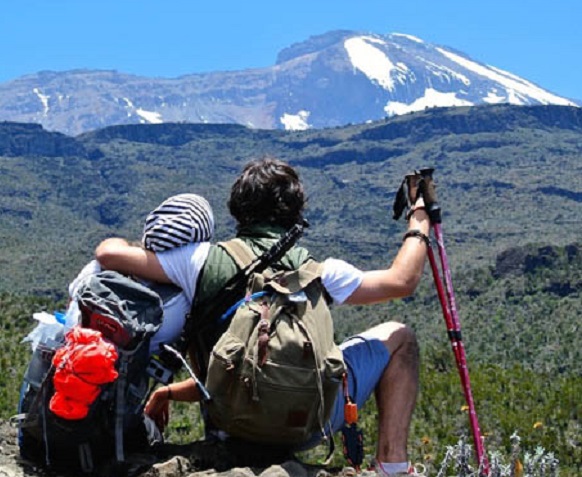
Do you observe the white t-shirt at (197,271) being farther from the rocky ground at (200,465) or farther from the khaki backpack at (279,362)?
the rocky ground at (200,465)

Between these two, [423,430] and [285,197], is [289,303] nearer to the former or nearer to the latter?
[285,197]

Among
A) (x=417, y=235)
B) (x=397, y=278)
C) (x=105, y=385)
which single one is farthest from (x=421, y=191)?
(x=105, y=385)

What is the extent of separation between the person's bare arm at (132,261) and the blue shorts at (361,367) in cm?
105

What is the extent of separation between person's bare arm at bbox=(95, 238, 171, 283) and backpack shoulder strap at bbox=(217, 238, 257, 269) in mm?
340

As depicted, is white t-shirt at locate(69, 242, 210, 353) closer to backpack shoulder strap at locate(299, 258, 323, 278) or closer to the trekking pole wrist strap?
backpack shoulder strap at locate(299, 258, 323, 278)

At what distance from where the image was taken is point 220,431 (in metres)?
5.08

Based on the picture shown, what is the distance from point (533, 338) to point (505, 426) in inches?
2078

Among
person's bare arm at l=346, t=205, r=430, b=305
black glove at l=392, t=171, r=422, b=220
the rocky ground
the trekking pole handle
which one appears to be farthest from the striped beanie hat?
the trekking pole handle

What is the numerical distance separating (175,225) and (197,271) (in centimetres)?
26

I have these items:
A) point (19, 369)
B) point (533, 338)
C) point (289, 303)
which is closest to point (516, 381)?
point (19, 369)

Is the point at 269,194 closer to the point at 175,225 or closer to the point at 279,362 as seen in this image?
the point at 175,225

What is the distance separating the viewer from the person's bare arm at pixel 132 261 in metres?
4.90

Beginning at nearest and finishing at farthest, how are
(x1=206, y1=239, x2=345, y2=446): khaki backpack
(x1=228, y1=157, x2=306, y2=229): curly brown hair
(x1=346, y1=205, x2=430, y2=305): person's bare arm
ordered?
(x1=206, y1=239, x2=345, y2=446): khaki backpack
(x1=346, y1=205, x2=430, y2=305): person's bare arm
(x1=228, y1=157, x2=306, y2=229): curly brown hair

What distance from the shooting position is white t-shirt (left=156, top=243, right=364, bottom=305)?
4.88 m
